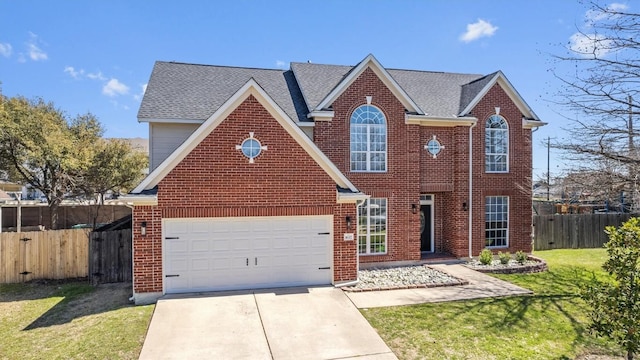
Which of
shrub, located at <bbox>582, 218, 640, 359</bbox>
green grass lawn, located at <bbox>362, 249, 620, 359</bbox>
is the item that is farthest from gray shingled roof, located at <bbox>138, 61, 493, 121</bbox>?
shrub, located at <bbox>582, 218, 640, 359</bbox>

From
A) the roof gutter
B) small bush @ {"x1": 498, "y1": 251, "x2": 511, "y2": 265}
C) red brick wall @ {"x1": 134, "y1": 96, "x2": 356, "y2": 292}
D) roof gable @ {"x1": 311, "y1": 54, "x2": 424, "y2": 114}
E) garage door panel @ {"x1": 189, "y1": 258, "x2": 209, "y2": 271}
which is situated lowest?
small bush @ {"x1": 498, "y1": 251, "x2": 511, "y2": 265}

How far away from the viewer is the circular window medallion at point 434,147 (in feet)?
47.1

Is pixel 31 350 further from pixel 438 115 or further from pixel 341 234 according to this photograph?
pixel 438 115

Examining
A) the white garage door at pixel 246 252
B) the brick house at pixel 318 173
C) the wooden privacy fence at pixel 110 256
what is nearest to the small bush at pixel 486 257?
the brick house at pixel 318 173

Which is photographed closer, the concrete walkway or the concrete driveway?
the concrete driveway

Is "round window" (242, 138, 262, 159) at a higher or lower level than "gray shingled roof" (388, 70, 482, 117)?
lower

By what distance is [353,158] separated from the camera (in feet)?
43.9

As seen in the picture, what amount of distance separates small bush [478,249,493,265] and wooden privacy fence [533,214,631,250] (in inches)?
220

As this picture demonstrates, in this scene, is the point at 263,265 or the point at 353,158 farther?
the point at 353,158

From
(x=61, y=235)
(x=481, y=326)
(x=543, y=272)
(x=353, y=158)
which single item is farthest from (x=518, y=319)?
(x=61, y=235)

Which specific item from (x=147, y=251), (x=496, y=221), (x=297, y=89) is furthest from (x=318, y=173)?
(x=496, y=221)

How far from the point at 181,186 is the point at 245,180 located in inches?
64.6

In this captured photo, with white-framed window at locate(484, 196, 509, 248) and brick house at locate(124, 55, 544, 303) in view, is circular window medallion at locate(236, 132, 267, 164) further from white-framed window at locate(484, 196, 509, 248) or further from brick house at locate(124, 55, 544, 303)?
white-framed window at locate(484, 196, 509, 248)

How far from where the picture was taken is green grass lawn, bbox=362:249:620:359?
6.88 metres
